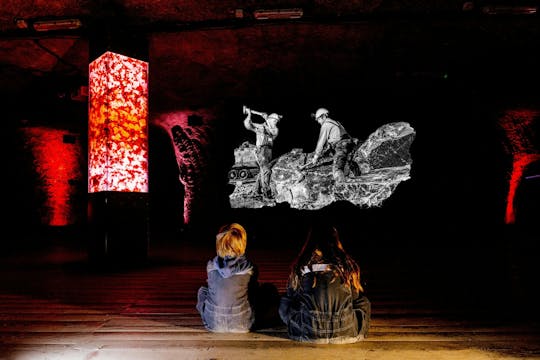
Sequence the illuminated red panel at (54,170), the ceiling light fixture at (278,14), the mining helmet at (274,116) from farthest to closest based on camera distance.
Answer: the illuminated red panel at (54,170) → the mining helmet at (274,116) → the ceiling light fixture at (278,14)

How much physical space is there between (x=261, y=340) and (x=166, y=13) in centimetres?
548

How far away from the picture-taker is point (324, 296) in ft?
8.62

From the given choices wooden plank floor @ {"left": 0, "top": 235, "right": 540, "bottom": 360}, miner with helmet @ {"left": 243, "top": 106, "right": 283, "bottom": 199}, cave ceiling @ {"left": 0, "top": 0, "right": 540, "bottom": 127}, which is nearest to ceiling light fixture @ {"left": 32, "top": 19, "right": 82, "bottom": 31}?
cave ceiling @ {"left": 0, "top": 0, "right": 540, "bottom": 127}

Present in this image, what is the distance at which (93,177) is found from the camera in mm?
6426

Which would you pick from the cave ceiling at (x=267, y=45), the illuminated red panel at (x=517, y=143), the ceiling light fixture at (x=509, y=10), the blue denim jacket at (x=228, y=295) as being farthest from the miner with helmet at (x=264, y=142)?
the blue denim jacket at (x=228, y=295)

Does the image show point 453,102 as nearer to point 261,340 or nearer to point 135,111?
point 135,111

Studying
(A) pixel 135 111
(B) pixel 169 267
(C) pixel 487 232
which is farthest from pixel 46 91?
(C) pixel 487 232

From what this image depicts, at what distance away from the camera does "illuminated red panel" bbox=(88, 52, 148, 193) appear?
6.29m

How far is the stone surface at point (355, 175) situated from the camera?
1000 cm

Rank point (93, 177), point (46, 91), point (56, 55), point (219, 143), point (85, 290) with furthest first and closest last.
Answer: point (219, 143) → point (46, 91) → point (56, 55) → point (93, 177) → point (85, 290)

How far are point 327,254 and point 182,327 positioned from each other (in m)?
1.34

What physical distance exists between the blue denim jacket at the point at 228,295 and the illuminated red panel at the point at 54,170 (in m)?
10.9

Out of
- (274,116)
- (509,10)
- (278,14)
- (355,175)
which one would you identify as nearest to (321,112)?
(274,116)

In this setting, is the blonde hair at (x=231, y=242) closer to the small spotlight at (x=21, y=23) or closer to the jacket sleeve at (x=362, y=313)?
the jacket sleeve at (x=362, y=313)
